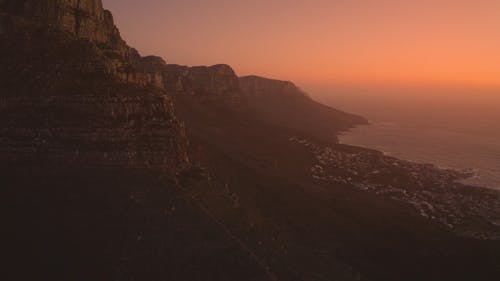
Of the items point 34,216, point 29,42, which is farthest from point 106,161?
point 29,42

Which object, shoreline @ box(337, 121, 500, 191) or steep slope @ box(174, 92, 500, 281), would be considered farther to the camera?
shoreline @ box(337, 121, 500, 191)

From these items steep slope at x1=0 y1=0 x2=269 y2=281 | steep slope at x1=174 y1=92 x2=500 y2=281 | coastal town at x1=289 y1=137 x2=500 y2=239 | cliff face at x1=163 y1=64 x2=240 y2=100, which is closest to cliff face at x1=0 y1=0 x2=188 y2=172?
steep slope at x1=0 y1=0 x2=269 y2=281

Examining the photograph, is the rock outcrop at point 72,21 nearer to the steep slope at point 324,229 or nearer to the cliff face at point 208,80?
the steep slope at point 324,229

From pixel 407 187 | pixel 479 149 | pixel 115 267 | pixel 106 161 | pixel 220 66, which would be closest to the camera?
pixel 115 267

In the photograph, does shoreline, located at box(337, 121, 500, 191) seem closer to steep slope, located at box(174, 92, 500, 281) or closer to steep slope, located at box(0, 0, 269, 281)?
steep slope, located at box(174, 92, 500, 281)

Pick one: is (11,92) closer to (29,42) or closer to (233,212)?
(29,42)

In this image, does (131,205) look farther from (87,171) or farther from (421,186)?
(421,186)

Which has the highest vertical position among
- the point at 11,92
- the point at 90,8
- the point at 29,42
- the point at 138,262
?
the point at 90,8

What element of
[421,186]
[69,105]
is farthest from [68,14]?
[421,186]
